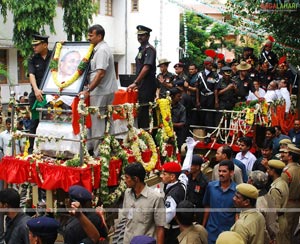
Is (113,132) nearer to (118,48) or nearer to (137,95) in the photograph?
(137,95)

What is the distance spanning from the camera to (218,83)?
12430mm

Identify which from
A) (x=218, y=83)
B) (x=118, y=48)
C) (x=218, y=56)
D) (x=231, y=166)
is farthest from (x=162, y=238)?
(x=118, y=48)

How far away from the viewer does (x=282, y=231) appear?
7.21m

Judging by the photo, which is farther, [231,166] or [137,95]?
[137,95]

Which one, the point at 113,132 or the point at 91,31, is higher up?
the point at 91,31

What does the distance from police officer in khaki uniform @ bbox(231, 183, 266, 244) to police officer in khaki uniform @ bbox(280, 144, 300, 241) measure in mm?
2164

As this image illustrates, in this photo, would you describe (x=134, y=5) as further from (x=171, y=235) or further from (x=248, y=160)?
(x=171, y=235)

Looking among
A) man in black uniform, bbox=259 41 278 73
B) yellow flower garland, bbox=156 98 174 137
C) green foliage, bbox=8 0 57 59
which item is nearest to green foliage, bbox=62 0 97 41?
green foliage, bbox=8 0 57 59

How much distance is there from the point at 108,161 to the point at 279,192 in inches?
100

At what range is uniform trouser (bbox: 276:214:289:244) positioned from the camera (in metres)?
7.11

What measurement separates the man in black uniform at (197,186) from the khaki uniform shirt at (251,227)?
161cm

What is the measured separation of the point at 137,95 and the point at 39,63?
1.85 metres

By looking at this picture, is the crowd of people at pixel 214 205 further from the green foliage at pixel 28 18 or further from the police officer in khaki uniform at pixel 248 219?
the green foliage at pixel 28 18

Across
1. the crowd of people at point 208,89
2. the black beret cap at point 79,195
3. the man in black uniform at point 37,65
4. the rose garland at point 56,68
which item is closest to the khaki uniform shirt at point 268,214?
the black beret cap at point 79,195
